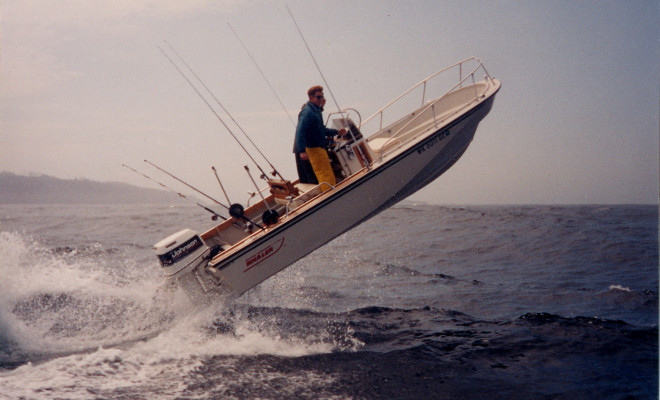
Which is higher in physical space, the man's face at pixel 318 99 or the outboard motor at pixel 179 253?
the man's face at pixel 318 99

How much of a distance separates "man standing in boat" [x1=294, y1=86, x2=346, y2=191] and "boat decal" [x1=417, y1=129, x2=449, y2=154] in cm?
126

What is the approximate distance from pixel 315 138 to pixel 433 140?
1638mm

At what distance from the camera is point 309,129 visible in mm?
5770

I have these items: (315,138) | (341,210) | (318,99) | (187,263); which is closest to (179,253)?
(187,263)

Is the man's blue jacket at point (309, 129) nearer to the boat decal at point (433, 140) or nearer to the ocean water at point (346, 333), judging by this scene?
the boat decal at point (433, 140)

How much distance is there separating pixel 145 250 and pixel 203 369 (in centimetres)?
966

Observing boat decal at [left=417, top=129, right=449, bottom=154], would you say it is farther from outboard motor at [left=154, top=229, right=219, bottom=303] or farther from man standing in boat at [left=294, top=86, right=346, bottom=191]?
outboard motor at [left=154, top=229, right=219, bottom=303]

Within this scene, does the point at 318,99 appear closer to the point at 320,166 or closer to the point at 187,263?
the point at 320,166

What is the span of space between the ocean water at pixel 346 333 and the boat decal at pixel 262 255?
2.65 feet

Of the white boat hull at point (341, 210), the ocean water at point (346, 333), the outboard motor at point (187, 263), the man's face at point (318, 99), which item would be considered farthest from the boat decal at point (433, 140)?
the outboard motor at point (187, 263)

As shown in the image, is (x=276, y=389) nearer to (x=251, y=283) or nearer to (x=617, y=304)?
(x=251, y=283)

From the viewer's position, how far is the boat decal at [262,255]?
539cm

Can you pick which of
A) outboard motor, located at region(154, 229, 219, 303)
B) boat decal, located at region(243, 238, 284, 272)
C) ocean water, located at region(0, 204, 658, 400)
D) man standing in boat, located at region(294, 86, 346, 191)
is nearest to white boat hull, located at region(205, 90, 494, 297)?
boat decal, located at region(243, 238, 284, 272)

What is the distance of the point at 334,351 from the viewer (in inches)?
190
